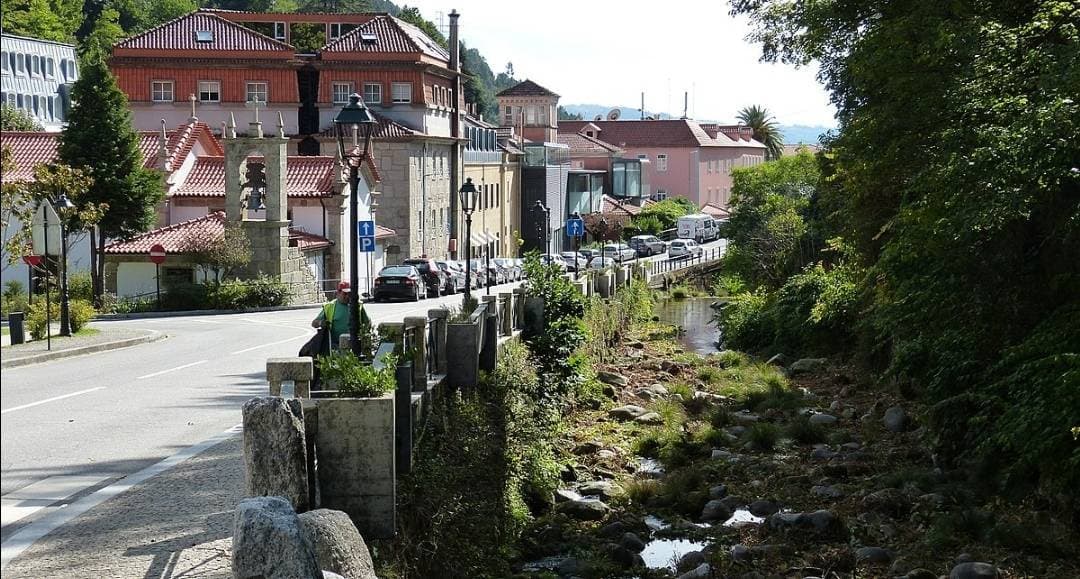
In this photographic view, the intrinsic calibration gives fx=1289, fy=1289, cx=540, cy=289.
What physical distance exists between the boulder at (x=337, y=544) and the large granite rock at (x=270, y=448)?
53 centimetres

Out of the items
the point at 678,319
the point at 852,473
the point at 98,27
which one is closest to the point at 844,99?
the point at 852,473

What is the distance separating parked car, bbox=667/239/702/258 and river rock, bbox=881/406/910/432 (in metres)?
56.2

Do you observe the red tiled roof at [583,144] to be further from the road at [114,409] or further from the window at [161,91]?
the road at [114,409]

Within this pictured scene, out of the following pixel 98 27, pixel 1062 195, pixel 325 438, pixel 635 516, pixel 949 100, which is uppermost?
pixel 98 27

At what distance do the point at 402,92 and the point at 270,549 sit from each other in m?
58.4

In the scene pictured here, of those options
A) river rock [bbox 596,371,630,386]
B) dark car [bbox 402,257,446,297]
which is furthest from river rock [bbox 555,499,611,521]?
dark car [bbox 402,257,446,297]

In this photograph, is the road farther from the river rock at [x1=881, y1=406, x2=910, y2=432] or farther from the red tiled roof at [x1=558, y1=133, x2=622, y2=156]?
the red tiled roof at [x1=558, y1=133, x2=622, y2=156]

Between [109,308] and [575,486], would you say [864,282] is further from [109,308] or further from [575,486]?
[109,308]

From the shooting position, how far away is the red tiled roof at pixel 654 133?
117 m

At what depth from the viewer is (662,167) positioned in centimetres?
11806

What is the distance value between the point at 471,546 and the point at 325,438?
3617 millimetres

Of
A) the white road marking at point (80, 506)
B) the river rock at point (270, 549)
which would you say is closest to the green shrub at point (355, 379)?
the white road marking at point (80, 506)

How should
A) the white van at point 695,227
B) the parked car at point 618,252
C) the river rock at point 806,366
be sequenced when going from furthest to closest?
the white van at point 695,227
the parked car at point 618,252
the river rock at point 806,366

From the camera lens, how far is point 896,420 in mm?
23797
